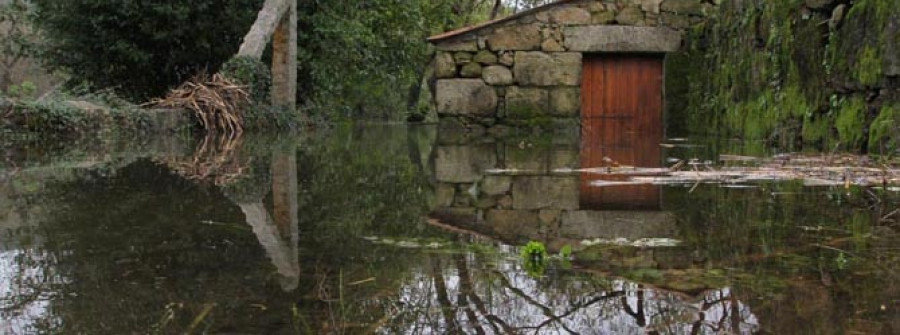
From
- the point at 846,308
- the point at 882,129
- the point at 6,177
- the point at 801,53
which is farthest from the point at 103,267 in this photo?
the point at 801,53

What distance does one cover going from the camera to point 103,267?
6.24 ft

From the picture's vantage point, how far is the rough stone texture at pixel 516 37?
1209cm

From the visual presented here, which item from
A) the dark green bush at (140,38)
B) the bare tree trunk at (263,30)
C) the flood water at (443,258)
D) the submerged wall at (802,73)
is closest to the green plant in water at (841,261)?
the flood water at (443,258)

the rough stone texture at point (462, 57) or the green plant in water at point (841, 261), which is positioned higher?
the rough stone texture at point (462, 57)

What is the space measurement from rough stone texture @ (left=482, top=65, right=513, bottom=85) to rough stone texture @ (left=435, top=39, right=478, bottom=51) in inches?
14.0

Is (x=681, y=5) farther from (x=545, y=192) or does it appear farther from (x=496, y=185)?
(x=545, y=192)

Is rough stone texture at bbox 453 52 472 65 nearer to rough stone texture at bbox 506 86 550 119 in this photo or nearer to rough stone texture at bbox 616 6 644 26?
rough stone texture at bbox 506 86 550 119

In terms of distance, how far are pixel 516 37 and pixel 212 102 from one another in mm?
4134

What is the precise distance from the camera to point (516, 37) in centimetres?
1212

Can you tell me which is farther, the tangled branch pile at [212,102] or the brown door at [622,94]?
the brown door at [622,94]

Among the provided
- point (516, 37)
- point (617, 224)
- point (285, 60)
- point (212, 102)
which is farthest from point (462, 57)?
point (617, 224)

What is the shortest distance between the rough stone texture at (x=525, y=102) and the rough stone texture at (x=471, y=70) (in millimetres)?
479

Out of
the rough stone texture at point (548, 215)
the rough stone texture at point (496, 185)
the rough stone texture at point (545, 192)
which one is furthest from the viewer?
the rough stone texture at point (496, 185)

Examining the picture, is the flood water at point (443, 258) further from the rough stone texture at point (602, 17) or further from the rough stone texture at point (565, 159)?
the rough stone texture at point (602, 17)
